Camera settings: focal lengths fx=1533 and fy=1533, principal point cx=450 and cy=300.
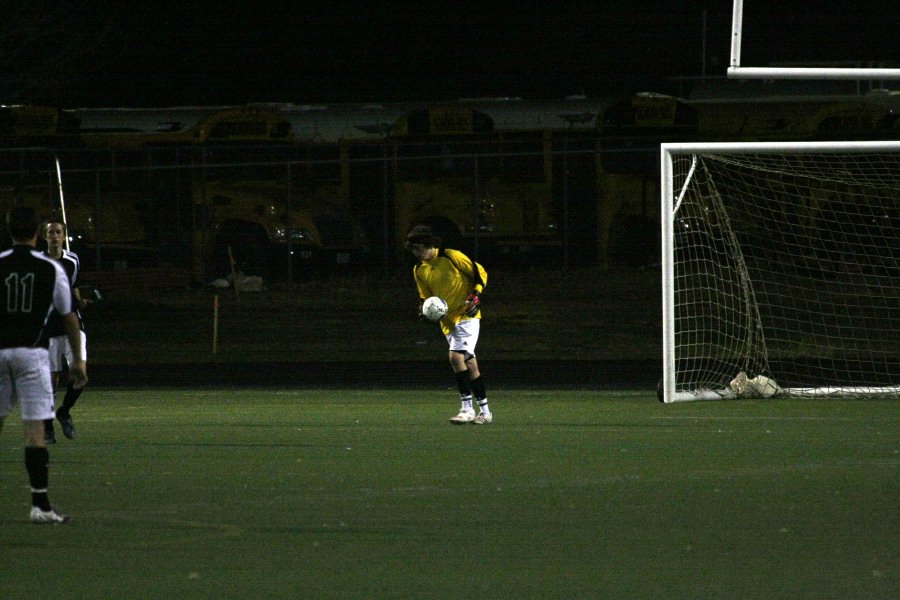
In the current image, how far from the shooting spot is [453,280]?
45.0 feet

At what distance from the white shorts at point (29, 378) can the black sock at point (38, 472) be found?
0.19 metres

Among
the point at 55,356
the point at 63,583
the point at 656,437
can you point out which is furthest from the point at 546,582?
the point at 55,356

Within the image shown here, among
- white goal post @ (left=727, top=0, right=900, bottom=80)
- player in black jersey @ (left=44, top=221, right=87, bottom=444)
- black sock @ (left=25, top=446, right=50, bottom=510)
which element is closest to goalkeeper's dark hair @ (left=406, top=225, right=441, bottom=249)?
player in black jersey @ (left=44, top=221, right=87, bottom=444)

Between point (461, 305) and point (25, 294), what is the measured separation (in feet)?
19.4

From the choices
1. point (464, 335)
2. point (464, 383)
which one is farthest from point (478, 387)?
point (464, 335)

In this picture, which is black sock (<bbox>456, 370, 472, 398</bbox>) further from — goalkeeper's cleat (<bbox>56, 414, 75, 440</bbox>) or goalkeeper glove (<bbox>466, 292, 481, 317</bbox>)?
goalkeeper's cleat (<bbox>56, 414, 75, 440</bbox>)

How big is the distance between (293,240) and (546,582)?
2295 centimetres

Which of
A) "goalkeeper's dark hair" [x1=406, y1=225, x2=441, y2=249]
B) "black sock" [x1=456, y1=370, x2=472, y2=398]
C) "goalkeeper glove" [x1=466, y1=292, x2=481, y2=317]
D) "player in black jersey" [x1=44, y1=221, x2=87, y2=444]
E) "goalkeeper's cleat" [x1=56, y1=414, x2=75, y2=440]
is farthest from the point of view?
"black sock" [x1=456, y1=370, x2=472, y2=398]

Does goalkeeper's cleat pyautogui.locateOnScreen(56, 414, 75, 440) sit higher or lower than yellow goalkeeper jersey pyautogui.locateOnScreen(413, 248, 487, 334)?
lower

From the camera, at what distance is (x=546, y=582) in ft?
21.9

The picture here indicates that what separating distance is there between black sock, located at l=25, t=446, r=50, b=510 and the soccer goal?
282 inches

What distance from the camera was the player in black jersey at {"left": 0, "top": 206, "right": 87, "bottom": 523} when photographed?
27.3 feet

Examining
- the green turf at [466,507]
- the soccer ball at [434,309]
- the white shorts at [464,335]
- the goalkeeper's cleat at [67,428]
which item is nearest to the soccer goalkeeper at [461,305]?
the white shorts at [464,335]

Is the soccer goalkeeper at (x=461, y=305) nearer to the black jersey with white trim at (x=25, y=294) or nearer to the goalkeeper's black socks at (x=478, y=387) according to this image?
the goalkeeper's black socks at (x=478, y=387)
